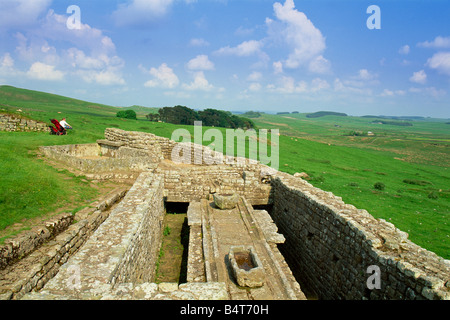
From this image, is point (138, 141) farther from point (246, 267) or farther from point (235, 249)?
point (246, 267)

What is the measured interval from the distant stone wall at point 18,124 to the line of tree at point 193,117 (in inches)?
1579

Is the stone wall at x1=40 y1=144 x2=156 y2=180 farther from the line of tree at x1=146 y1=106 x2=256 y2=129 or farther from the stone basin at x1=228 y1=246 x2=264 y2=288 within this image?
the line of tree at x1=146 y1=106 x2=256 y2=129

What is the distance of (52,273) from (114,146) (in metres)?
10.7

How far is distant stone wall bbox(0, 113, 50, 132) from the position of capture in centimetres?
1648

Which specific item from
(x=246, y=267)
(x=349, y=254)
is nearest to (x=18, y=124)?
(x=246, y=267)

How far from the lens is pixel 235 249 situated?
6816mm

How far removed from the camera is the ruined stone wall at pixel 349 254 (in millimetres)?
4762

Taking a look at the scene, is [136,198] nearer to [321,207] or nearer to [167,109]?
[321,207]

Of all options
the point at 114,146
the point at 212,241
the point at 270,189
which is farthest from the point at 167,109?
the point at 212,241

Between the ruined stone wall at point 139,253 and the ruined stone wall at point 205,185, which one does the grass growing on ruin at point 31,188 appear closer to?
the ruined stone wall at point 139,253

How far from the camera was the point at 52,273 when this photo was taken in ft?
18.4

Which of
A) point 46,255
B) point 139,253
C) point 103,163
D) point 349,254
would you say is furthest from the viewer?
point 103,163

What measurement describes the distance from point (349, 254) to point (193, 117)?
57.9m

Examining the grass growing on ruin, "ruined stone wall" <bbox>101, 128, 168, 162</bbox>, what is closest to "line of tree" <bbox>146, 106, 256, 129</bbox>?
"ruined stone wall" <bbox>101, 128, 168, 162</bbox>
